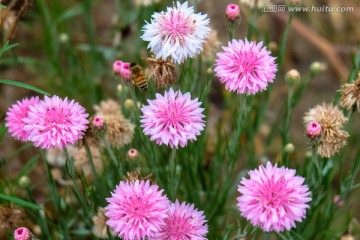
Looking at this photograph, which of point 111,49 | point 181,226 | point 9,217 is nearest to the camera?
point 181,226

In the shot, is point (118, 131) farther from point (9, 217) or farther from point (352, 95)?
point (352, 95)

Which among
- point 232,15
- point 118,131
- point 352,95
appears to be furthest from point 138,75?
point 352,95

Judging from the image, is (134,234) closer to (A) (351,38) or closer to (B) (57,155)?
(B) (57,155)

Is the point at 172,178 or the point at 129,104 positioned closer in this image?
the point at 172,178

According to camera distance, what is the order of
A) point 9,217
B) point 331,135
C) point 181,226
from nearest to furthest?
point 181,226 < point 331,135 < point 9,217

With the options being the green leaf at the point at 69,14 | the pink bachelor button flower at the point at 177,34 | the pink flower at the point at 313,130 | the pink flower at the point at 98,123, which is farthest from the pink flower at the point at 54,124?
the green leaf at the point at 69,14

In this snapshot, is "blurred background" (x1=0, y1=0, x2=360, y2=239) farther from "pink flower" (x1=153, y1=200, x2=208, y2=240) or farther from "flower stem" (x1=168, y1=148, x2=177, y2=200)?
"pink flower" (x1=153, y1=200, x2=208, y2=240)
